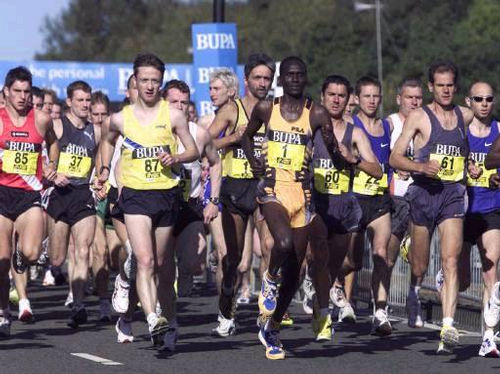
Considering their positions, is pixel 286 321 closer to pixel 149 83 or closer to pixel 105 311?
pixel 105 311

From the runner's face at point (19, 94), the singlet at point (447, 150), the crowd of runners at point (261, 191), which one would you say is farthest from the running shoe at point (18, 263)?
the singlet at point (447, 150)

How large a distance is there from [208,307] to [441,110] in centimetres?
541

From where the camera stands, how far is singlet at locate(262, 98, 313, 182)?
12820 mm

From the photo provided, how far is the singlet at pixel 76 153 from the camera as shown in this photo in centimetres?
1650

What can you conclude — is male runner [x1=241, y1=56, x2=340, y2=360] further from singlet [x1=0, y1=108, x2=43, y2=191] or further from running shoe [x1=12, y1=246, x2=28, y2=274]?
running shoe [x1=12, y1=246, x2=28, y2=274]

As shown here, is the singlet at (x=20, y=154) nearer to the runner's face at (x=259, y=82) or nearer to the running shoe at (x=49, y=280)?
the runner's face at (x=259, y=82)

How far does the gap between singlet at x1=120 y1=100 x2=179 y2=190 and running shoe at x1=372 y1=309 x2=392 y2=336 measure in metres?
2.87

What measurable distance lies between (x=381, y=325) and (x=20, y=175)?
3436mm

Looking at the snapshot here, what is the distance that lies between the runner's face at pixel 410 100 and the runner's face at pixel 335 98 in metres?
2.23

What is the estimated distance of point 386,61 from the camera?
9194cm

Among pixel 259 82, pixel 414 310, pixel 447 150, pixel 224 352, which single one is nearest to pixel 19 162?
pixel 259 82

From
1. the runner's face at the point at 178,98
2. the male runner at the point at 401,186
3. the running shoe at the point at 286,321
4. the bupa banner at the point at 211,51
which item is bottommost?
the running shoe at the point at 286,321

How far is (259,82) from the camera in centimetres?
1495

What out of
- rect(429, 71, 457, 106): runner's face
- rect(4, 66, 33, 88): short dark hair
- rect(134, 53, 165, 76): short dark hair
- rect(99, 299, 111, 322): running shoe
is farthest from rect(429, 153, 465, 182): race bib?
rect(99, 299, 111, 322): running shoe
